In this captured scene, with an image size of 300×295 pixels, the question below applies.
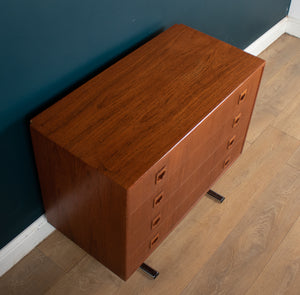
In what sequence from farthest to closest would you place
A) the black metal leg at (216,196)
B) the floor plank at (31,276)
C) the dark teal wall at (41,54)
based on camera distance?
the black metal leg at (216,196) → the floor plank at (31,276) → the dark teal wall at (41,54)

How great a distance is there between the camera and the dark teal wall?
1.45 metres

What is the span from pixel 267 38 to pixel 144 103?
5.96 ft

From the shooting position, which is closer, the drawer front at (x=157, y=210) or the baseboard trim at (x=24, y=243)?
the drawer front at (x=157, y=210)

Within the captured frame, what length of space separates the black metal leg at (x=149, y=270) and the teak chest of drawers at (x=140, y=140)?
0.11 m

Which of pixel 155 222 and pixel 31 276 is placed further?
pixel 31 276

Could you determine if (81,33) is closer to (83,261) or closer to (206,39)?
(206,39)

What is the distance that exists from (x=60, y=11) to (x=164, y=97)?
1.55ft

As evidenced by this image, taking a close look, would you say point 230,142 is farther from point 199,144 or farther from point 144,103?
point 144,103

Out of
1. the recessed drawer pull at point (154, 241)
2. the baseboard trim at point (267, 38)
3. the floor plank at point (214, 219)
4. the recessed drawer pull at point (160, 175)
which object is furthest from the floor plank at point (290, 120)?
the recessed drawer pull at point (160, 175)

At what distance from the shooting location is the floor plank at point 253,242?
1870 millimetres

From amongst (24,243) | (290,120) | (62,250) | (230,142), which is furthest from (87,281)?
(290,120)

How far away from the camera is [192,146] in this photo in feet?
5.41

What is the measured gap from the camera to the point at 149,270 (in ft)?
6.17

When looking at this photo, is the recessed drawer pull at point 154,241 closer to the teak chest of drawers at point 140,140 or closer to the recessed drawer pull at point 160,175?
the teak chest of drawers at point 140,140
